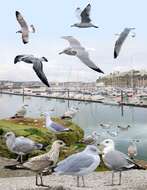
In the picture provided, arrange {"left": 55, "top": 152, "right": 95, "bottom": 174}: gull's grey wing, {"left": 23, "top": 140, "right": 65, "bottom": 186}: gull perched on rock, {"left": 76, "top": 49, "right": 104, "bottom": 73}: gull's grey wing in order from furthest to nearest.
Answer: {"left": 23, "top": 140, "right": 65, "bottom": 186}: gull perched on rock, {"left": 55, "top": 152, "right": 95, "bottom": 174}: gull's grey wing, {"left": 76, "top": 49, "right": 104, "bottom": 73}: gull's grey wing

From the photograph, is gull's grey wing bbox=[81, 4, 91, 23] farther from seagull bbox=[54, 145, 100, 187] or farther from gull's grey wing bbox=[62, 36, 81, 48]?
seagull bbox=[54, 145, 100, 187]

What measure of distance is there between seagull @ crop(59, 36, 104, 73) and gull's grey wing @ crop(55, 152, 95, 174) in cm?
314

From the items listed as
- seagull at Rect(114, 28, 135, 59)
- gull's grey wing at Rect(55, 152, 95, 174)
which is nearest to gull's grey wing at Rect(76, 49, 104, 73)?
seagull at Rect(114, 28, 135, 59)

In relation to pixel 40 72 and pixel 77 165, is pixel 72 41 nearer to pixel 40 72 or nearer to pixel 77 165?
pixel 40 72

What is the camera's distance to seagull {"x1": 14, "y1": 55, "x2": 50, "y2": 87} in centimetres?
456

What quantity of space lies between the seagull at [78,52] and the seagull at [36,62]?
11.6 inches

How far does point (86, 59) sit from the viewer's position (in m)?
4.52

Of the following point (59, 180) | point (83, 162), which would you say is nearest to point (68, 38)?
point (83, 162)

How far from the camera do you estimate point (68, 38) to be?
502 centimetres

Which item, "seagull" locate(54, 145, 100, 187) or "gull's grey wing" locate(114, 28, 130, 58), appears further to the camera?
"seagull" locate(54, 145, 100, 187)

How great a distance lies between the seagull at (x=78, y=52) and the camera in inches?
172

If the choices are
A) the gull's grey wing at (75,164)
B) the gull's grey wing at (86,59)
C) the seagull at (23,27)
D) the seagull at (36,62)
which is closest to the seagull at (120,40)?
the gull's grey wing at (86,59)

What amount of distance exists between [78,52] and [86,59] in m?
0.25

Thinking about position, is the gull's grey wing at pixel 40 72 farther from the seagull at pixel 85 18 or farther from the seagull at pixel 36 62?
the seagull at pixel 85 18
